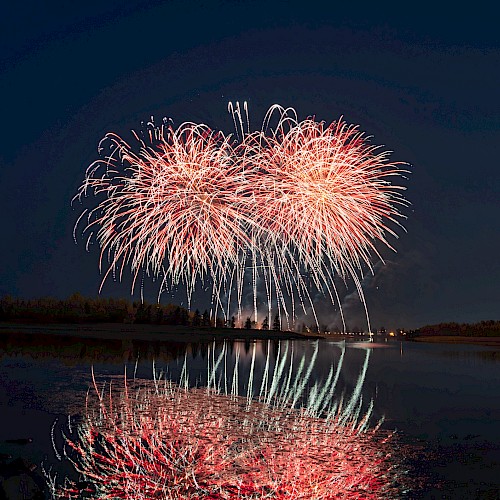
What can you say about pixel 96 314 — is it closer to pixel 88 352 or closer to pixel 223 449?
pixel 88 352

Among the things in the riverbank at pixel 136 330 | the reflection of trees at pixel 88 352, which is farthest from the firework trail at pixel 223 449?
the riverbank at pixel 136 330

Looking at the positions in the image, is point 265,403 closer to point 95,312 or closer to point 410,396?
point 410,396

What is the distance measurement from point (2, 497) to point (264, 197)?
20.4 meters

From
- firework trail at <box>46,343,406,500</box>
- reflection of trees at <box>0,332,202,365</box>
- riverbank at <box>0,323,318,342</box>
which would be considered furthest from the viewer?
riverbank at <box>0,323,318,342</box>

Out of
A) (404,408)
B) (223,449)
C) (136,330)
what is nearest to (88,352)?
(404,408)

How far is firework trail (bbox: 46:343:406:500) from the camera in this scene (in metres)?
14.6

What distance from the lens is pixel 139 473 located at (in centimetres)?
1567

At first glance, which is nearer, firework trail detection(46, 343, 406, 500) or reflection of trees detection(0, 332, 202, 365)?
firework trail detection(46, 343, 406, 500)

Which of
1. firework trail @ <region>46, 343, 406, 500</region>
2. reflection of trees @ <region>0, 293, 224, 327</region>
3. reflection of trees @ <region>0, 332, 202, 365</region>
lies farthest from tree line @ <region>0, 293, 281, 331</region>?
firework trail @ <region>46, 343, 406, 500</region>

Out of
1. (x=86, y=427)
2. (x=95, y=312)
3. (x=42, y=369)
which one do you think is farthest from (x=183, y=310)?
(x=86, y=427)

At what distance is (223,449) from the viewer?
61.1 ft

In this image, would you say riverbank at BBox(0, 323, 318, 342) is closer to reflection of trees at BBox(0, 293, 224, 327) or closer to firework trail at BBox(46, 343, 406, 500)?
reflection of trees at BBox(0, 293, 224, 327)

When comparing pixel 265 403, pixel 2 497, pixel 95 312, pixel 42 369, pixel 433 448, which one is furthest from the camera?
pixel 95 312

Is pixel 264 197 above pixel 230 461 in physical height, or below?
above
